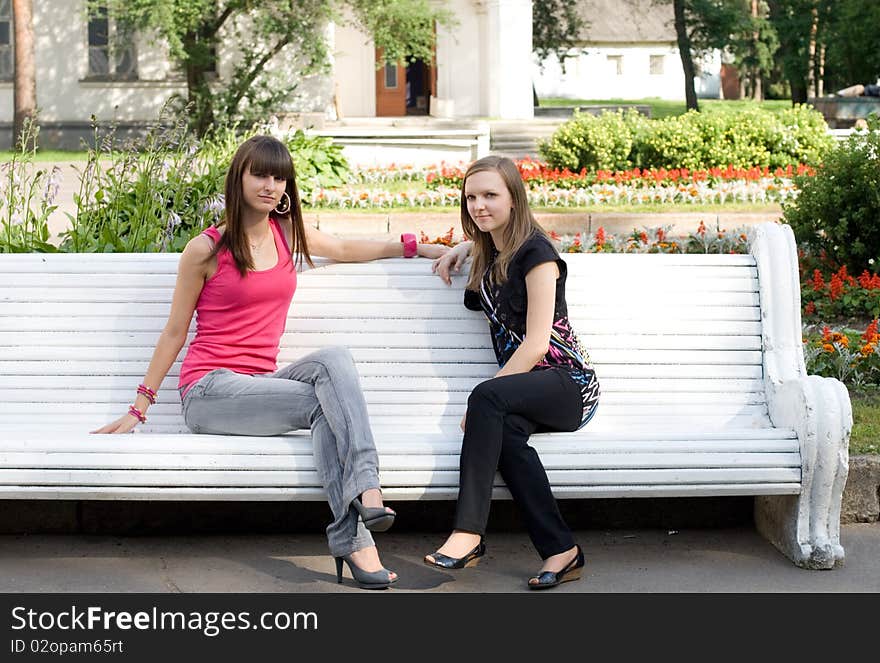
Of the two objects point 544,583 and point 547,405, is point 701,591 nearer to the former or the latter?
point 544,583

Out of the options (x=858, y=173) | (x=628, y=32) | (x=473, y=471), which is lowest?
(x=473, y=471)

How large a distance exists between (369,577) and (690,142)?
12588mm

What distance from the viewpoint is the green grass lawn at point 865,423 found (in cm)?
449

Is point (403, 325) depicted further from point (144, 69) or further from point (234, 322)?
point (144, 69)

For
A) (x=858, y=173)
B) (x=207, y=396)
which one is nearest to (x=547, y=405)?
(x=207, y=396)

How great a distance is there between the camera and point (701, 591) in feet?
12.8

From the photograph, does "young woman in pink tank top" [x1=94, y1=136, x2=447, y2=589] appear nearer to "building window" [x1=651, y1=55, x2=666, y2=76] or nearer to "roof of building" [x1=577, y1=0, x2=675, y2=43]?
"roof of building" [x1=577, y1=0, x2=675, y2=43]

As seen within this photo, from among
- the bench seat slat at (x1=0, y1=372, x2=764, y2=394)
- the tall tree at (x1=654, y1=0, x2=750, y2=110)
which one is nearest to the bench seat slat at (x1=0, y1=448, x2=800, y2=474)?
the bench seat slat at (x1=0, y1=372, x2=764, y2=394)

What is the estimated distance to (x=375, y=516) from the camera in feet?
12.2

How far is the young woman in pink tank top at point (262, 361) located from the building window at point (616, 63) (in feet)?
172

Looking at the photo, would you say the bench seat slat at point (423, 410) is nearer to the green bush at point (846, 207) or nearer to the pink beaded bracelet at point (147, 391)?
the pink beaded bracelet at point (147, 391)

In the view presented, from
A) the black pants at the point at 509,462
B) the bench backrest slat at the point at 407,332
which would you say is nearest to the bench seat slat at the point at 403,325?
the bench backrest slat at the point at 407,332
